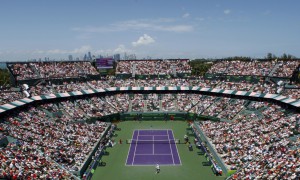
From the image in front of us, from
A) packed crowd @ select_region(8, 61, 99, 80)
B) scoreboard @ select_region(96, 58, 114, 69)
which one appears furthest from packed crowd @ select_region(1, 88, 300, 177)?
scoreboard @ select_region(96, 58, 114, 69)

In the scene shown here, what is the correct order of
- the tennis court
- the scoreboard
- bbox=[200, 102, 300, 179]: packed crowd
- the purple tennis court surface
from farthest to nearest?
the scoreboard, the purple tennis court surface, the tennis court, bbox=[200, 102, 300, 179]: packed crowd

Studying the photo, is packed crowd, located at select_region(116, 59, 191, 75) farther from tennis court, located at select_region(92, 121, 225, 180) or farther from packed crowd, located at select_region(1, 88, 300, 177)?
tennis court, located at select_region(92, 121, 225, 180)

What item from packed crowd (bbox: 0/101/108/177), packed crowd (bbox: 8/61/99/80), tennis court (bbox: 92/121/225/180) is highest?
packed crowd (bbox: 8/61/99/80)

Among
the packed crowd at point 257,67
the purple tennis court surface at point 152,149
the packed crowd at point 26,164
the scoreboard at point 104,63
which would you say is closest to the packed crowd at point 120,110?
the packed crowd at point 26,164

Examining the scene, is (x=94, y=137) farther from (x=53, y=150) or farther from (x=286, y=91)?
(x=286, y=91)

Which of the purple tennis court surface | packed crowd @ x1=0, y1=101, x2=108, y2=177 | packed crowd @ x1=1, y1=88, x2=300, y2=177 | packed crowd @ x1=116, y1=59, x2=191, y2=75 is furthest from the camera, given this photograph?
packed crowd @ x1=116, y1=59, x2=191, y2=75

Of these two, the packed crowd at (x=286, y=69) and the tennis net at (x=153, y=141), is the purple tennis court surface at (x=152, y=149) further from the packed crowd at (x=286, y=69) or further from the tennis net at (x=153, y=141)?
the packed crowd at (x=286, y=69)

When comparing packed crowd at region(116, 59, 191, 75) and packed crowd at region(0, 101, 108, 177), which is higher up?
packed crowd at region(116, 59, 191, 75)

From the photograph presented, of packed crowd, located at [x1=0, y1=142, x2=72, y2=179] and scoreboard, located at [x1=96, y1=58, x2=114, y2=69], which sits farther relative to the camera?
scoreboard, located at [x1=96, y1=58, x2=114, y2=69]
